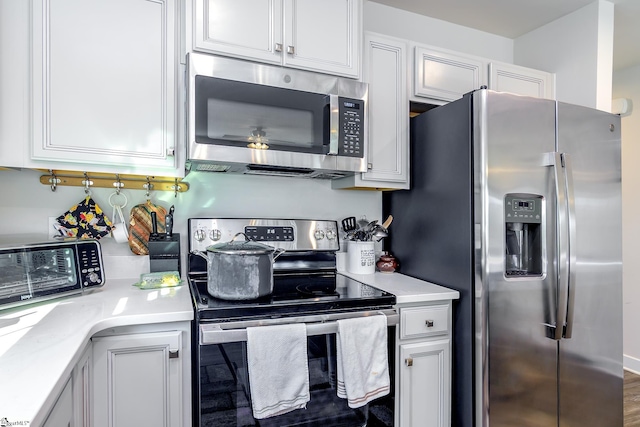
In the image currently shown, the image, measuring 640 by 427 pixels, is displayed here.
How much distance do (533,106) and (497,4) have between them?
41.5 inches

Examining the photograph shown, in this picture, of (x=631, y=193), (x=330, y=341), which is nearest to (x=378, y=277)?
(x=330, y=341)

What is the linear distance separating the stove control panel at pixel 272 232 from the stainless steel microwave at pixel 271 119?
10.4 inches

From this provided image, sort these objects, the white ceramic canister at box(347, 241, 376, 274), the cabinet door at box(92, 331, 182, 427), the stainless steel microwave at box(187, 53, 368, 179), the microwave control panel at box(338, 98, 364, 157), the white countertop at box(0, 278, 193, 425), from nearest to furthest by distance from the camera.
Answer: the white countertop at box(0, 278, 193, 425)
the cabinet door at box(92, 331, 182, 427)
the stainless steel microwave at box(187, 53, 368, 179)
the microwave control panel at box(338, 98, 364, 157)
the white ceramic canister at box(347, 241, 376, 274)

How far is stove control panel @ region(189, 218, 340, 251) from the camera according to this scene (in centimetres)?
180

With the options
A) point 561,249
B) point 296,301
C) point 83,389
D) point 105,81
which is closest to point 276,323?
point 296,301

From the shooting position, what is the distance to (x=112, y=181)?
5.69 feet

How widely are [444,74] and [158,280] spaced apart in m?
1.80

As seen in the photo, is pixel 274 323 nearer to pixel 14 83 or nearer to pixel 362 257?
pixel 362 257

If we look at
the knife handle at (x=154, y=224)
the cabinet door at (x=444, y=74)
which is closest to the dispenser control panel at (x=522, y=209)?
the cabinet door at (x=444, y=74)

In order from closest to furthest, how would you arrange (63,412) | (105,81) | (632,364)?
(63,412) → (105,81) → (632,364)

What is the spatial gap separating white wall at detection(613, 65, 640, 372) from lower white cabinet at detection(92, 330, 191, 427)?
360 centimetres

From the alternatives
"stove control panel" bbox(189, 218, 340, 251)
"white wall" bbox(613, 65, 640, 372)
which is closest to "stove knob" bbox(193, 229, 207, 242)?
"stove control panel" bbox(189, 218, 340, 251)

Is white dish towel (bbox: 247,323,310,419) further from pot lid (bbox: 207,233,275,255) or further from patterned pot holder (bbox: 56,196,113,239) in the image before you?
patterned pot holder (bbox: 56,196,113,239)

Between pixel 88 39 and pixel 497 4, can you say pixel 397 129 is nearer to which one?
pixel 497 4
